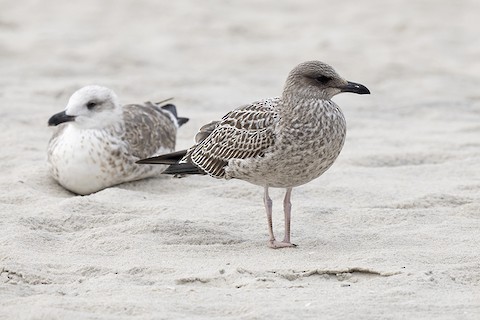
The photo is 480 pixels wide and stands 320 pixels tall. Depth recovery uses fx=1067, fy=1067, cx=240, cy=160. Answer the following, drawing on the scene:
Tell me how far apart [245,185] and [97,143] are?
1.04 meters

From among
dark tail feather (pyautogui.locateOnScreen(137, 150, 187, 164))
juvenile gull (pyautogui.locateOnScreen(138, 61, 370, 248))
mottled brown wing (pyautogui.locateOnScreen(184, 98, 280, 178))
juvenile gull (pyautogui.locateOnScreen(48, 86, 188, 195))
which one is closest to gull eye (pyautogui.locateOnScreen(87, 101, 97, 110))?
juvenile gull (pyautogui.locateOnScreen(48, 86, 188, 195))

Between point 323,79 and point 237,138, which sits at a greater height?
point 323,79

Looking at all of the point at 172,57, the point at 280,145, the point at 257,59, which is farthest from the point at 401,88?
the point at 280,145

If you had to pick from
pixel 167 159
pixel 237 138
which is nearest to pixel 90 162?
pixel 167 159

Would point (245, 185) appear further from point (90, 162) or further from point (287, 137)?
point (287, 137)

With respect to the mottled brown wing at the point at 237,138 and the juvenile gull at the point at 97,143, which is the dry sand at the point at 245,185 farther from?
the mottled brown wing at the point at 237,138

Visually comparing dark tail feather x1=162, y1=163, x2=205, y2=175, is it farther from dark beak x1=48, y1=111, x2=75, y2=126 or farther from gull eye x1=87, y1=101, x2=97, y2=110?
gull eye x1=87, y1=101, x2=97, y2=110

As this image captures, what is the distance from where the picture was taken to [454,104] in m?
9.70

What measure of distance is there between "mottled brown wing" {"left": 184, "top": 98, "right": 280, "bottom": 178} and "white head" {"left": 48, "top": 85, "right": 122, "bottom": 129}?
1158 mm

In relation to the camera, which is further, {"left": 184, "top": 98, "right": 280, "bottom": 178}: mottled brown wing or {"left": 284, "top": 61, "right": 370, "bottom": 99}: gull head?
{"left": 284, "top": 61, "right": 370, "bottom": 99}: gull head

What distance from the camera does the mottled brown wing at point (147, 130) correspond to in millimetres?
7336

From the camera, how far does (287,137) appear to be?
18.5ft

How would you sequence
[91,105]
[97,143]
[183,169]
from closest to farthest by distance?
[183,169], [97,143], [91,105]

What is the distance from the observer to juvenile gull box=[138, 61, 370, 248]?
5621 millimetres
